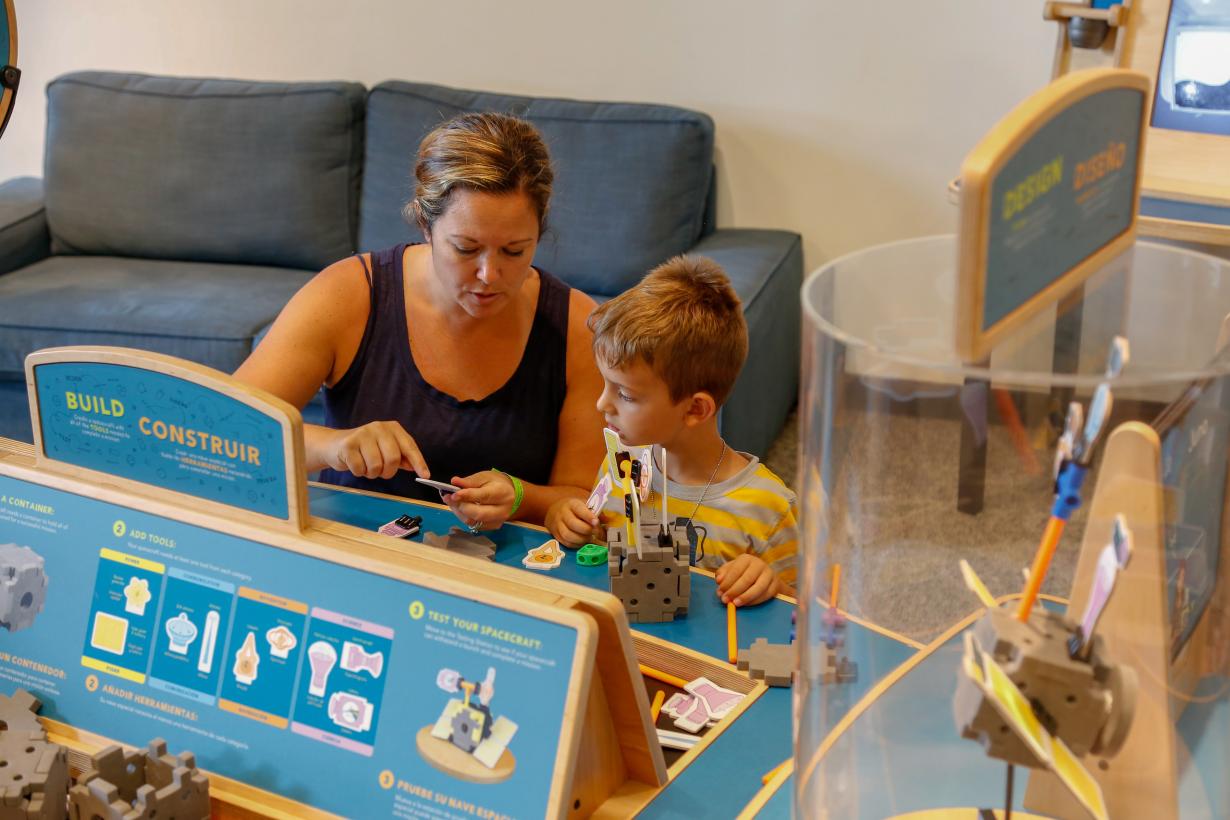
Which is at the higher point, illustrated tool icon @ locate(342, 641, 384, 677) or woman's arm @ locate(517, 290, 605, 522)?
illustrated tool icon @ locate(342, 641, 384, 677)

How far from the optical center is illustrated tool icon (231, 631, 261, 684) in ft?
3.28

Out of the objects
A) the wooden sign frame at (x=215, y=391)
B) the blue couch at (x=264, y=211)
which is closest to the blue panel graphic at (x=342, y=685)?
the wooden sign frame at (x=215, y=391)

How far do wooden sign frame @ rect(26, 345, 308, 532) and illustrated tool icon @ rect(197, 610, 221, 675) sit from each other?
0.08m

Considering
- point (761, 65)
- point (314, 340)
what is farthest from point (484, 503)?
point (761, 65)

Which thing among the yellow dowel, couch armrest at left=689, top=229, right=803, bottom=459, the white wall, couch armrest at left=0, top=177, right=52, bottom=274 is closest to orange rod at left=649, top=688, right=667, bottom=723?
the yellow dowel

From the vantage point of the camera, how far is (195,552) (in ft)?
3.42

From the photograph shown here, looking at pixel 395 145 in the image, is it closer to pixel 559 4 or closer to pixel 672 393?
pixel 559 4

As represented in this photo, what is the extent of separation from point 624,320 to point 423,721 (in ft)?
2.41

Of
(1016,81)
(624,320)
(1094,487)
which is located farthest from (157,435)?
(1016,81)

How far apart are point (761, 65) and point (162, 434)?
2.43 meters

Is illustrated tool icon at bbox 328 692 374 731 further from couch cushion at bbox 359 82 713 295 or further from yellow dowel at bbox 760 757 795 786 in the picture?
couch cushion at bbox 359 82 713 295

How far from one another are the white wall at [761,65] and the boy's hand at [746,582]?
2.07 m

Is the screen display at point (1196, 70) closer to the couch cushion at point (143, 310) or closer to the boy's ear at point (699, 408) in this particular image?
the boy's ear at point (699, 408)

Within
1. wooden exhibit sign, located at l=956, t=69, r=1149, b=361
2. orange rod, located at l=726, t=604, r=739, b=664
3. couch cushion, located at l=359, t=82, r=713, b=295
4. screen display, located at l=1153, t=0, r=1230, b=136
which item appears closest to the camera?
wooden exhibit sign, located at l=956, t=69, r=1149, b=361
